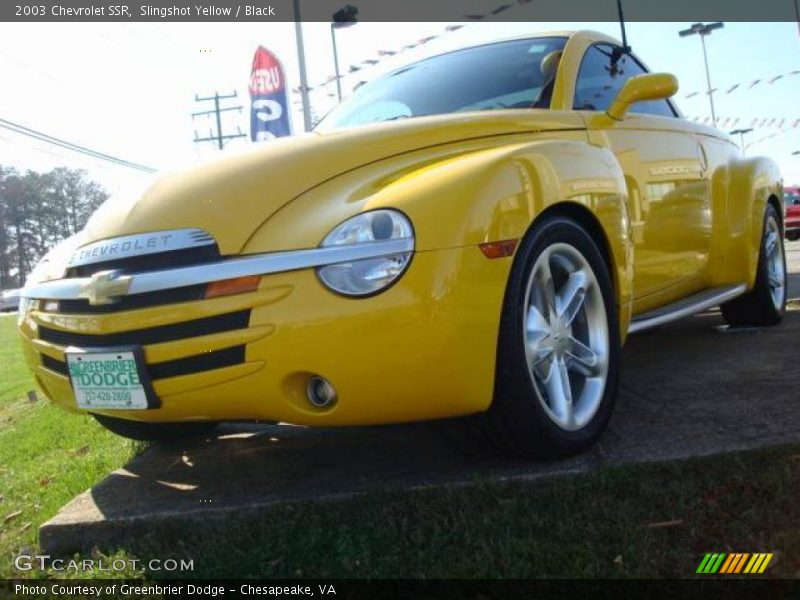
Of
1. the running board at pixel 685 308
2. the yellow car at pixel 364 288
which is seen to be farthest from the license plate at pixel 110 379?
the running board at pixel 685 308

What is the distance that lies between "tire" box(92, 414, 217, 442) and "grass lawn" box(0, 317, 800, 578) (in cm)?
68

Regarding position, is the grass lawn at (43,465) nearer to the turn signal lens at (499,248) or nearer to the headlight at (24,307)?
the headlight at (24,307)

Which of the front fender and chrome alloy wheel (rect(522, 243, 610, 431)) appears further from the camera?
chrome alloy wheel (rect(522, 243, 610, 431))

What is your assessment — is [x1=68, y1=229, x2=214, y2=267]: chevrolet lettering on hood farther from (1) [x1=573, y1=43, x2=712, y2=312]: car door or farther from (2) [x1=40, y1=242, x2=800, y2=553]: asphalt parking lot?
(1) [x1=573, y1=43, x2=712, y2=312]: car door

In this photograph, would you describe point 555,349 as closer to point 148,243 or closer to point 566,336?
point 566,336

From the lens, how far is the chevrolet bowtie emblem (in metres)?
2.48

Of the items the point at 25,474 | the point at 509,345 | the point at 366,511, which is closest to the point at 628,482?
the point at 509,345

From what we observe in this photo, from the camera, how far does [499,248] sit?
97.4 inches

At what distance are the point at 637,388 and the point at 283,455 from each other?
1.56 m

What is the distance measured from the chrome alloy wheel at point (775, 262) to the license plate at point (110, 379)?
161 inches

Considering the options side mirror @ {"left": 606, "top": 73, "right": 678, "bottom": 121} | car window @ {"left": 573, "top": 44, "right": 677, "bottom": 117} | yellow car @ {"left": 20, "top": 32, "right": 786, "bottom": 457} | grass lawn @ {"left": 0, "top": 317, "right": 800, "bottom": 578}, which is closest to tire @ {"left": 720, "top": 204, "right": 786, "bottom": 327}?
car window @ {"left": 573, "top": 44, "right": 677, "bottom": 117}

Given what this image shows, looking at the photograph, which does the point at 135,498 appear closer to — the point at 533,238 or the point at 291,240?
the point at 291,240

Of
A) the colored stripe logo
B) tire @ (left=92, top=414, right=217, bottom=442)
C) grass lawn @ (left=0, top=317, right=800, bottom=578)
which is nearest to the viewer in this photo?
the colored stripe logo

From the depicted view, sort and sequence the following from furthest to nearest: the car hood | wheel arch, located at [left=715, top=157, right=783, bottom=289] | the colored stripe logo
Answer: wheel arch, located at [left=715, top=157, right=783, bottom=289] < the car hood < the colored stripe logo
